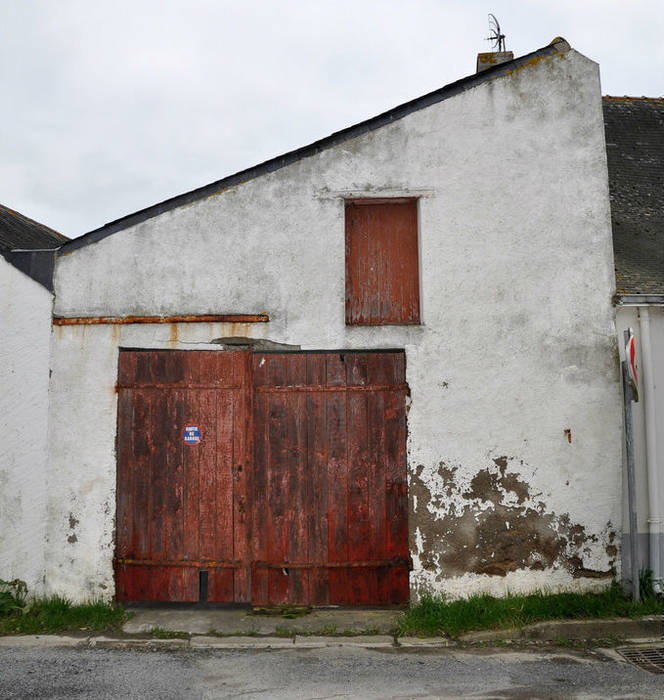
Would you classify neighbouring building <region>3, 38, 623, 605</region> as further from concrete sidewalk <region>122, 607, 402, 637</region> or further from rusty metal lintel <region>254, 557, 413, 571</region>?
concrete sidewalk <region>122, 607, 402, 637</region>

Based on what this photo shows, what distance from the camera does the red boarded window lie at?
6.90 metres

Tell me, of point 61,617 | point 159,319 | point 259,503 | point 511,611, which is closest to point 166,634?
point 61,617

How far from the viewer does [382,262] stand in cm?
696

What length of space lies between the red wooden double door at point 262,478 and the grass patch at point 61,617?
31 cm

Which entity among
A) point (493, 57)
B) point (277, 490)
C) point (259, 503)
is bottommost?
point (259, 503)

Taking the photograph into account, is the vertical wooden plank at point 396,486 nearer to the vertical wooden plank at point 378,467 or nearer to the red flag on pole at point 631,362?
the vertical wooden plank at point 378,467

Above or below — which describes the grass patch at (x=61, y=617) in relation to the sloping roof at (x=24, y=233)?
below

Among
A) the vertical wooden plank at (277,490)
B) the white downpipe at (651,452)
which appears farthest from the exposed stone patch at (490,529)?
the vertical wooden plank at (277,490)

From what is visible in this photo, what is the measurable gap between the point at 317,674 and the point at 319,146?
4840 millimetres

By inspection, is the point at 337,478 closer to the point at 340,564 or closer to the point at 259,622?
the point at 340,564

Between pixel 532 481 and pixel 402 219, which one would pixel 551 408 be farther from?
pixel 402 219

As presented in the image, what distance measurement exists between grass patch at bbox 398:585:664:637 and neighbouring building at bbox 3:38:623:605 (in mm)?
248

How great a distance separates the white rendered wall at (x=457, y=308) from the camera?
21.5 ft

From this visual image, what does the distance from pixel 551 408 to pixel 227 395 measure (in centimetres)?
323
